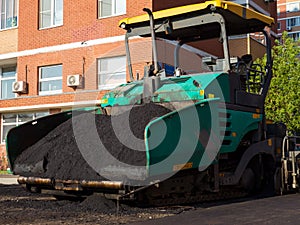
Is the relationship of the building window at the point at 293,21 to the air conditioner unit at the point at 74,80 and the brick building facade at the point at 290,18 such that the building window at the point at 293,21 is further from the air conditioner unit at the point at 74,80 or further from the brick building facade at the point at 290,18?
the air conditioner unit at the point at 74,80

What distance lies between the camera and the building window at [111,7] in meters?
20.0

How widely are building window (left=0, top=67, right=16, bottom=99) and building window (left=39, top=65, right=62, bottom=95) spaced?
306 cm

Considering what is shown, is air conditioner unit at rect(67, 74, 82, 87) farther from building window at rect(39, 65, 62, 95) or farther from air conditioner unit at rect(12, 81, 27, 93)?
air conditioner unit at rect(12, 81, 27, 93)

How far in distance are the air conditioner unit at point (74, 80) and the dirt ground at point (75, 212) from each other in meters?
12.3

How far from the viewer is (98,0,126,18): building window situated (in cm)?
2003

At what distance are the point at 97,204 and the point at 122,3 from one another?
46.1ft

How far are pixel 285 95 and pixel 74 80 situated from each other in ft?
27.1

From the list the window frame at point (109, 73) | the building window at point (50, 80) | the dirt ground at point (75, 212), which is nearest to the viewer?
the dirt ground at point (75, 212)

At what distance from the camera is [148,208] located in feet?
23.7

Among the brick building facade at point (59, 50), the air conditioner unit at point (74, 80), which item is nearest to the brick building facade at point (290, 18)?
the brick building facade at point (59, 50)

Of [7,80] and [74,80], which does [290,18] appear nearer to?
[7,80]

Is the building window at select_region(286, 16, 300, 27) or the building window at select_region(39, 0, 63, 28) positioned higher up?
the building window at select_region(286, 16, 300, 27)

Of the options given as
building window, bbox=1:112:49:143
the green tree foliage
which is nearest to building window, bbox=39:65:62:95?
building window, bbox=1:112:49:143

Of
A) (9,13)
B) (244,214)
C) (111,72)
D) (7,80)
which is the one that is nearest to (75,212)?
(244,214)
